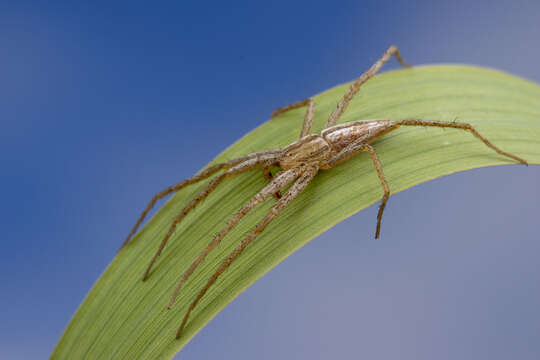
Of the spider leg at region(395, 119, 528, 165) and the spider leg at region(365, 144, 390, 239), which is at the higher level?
the spider leg at region(395, 119, 528, 165)

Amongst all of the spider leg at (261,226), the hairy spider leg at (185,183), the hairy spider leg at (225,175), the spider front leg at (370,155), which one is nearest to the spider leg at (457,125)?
the spider front leg at (370,155)

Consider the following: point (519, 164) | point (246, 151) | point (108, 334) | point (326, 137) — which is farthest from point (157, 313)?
point (519, 164)

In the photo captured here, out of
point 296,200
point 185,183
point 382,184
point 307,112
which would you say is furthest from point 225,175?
point 382,184

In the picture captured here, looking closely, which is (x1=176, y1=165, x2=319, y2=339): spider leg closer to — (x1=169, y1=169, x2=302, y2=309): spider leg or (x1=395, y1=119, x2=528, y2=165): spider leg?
(x1=169, y1=169, x2=302, y2=309): spider leg

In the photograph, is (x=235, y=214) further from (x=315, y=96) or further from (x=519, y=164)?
(x=519, y=164)

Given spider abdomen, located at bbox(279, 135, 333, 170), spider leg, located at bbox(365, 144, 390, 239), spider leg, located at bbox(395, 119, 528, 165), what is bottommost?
spider leg, located at bbox(365, 144, 390, 239)

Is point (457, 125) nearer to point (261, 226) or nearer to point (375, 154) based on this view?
point (375, 154)

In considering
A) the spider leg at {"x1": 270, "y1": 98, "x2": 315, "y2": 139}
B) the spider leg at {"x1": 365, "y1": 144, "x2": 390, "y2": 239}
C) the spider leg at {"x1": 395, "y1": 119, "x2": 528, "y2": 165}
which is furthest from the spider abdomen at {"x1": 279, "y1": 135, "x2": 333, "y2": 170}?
the spider leg at {"x1": 395, "y1": 119, "x2": 528, "y2": 165}
